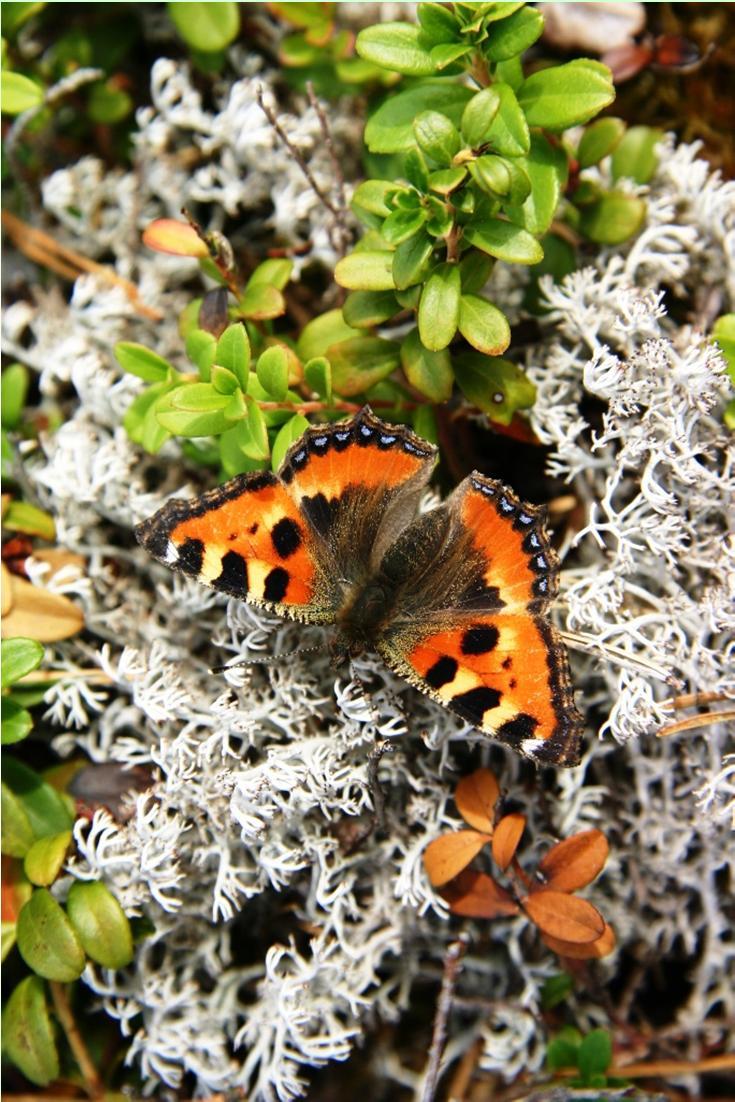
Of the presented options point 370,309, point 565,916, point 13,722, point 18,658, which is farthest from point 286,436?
point 565,916

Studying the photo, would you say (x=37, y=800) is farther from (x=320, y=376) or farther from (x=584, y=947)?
(x=584, y=947)

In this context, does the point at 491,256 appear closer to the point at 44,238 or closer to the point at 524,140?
the point at 524,140

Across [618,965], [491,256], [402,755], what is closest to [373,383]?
[491,256]

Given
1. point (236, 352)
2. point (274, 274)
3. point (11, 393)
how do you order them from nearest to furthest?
point (236, 352), point (274, 274), point (11, 393)

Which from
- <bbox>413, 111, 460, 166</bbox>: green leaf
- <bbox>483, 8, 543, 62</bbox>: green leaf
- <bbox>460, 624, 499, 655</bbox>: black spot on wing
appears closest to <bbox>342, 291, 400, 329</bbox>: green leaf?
<bbox>413, 111, 460, 166</bbox>: green leaf

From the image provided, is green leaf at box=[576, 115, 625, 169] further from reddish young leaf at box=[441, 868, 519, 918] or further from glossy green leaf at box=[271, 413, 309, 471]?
reddish young leaf at box=[441, 868, 519, 918]

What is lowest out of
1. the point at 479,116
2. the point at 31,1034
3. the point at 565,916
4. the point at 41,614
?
the point at 31,1034
